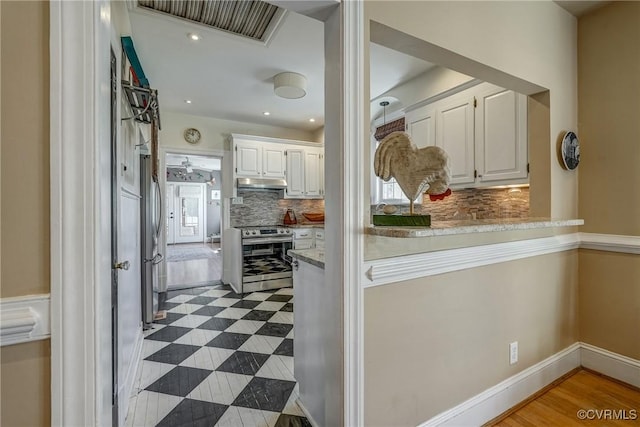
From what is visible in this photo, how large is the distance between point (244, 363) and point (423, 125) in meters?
2.73

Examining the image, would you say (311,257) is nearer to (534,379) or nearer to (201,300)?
(534,379)

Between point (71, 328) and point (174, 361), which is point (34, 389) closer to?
point (71, 328)

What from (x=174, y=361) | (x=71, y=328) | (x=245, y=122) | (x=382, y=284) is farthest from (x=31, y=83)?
(x=245, y=122)

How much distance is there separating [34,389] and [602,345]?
3.18 meters

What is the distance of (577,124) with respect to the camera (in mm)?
2141

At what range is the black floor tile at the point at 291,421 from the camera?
160 cm

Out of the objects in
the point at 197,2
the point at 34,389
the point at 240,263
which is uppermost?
the point at 197,2

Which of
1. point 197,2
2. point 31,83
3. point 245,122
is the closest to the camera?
point 31,83

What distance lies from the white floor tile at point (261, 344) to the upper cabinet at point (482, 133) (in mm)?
2164

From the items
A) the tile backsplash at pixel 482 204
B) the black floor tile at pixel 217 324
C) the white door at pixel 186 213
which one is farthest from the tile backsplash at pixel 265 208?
the white door at pixel 186 213

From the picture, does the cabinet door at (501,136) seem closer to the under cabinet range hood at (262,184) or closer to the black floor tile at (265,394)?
the black floor tile at (265,394)

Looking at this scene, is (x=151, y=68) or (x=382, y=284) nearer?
(x=382, y=284)

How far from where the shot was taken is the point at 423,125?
9.38 feet

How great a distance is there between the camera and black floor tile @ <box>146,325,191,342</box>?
8.61 feet
